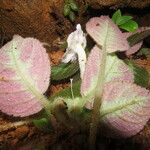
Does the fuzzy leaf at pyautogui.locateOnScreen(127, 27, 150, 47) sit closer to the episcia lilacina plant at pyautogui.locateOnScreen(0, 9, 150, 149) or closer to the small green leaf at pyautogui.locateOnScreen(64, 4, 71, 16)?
the episcia lilacina plant at pyautogui.locateOnScreen(0, 9, 150, 149)

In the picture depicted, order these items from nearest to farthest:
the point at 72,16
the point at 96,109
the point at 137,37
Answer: the point at 96,109, the point at 137,37, the point at 72,16

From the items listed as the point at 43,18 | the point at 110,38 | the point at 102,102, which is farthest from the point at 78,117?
the point at 43,18

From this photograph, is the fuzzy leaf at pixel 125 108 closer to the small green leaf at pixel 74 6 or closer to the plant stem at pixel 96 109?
the plant stem at pixel 96 109

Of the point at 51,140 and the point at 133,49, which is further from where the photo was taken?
the point at 133,49

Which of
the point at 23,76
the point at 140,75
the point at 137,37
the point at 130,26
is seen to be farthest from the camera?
the point at 130,26

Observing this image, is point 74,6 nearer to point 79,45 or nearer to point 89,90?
point 79,45

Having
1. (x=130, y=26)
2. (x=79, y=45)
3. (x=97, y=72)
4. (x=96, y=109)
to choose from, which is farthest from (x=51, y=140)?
(x=130, y=26)

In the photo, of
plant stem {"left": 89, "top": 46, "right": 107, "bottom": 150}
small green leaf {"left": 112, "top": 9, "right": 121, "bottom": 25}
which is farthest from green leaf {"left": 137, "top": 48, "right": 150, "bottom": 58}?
plant stem {"left": 89, "top": 46, "right": 107, "bottom": 150}

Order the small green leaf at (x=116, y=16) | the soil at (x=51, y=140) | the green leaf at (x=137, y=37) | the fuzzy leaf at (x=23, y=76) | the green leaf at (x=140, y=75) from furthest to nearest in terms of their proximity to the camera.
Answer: the small green leaf at (x=116, y=16) → the green leaf at (x=137, y=37) → the green leaf at (x=140, y=75) → the fuzzy leaf at (x=23, y=76) → the soil at (x=51, y=140)

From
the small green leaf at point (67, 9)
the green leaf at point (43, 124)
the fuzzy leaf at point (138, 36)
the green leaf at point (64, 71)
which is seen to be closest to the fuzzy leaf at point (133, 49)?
the fuzzy leaf at point (138, 36)
